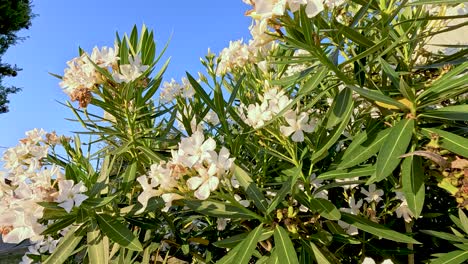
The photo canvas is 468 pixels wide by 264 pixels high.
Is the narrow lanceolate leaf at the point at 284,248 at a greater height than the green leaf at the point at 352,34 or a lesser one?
lesser

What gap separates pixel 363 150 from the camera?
109 centimetres

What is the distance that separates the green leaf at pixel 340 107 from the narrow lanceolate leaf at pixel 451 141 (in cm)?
19

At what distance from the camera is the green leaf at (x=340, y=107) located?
1104 millimetres

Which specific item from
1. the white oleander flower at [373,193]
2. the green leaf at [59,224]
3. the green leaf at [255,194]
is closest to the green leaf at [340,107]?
the green leaf at [255,194]

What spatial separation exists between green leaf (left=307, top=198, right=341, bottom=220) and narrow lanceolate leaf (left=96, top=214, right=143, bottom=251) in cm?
43

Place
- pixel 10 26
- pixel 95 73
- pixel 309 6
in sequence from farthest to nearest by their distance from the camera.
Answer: pixel 10 26 → pixel 95 73 → pixel 309 6

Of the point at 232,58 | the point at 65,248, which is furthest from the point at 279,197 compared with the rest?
the point at 232,58

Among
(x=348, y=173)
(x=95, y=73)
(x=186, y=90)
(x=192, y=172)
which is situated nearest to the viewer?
(x=192, y=172)

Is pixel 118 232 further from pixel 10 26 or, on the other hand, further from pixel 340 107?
pixel 10 26

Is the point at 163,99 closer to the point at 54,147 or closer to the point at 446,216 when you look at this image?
the point at 54,147

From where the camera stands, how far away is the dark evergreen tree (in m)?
10.6

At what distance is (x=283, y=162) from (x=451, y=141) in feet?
1.70

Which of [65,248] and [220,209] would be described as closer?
[220,209]

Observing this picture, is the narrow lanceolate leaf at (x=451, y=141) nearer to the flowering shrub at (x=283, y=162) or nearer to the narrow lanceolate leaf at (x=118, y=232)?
the flowering shrub at (x=283, y=162)
